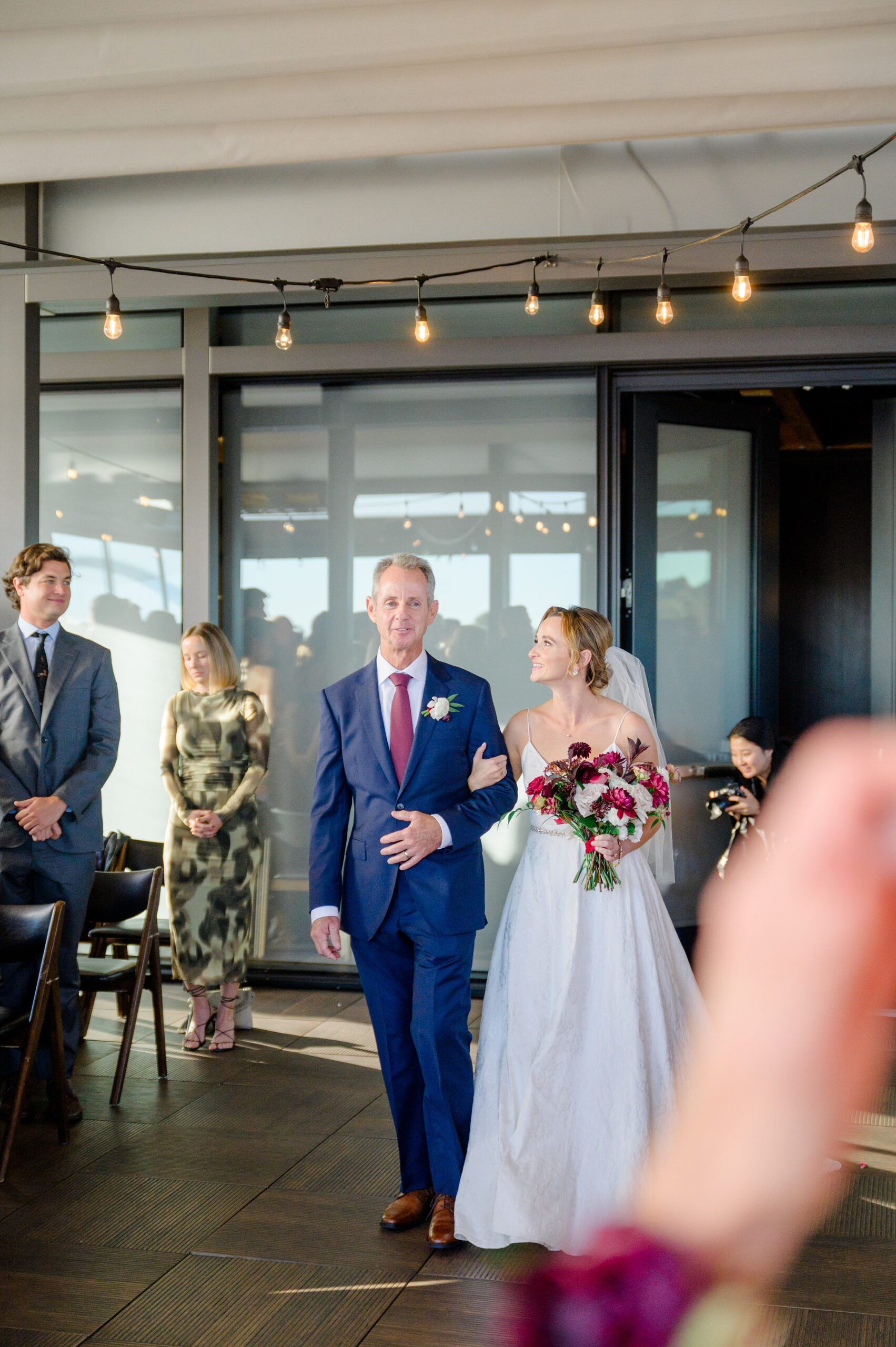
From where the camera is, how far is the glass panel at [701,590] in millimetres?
6484

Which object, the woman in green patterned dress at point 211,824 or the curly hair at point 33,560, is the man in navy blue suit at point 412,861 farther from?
the woman in green patterned dress at point 211,824

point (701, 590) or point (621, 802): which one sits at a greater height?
point (701, 590)

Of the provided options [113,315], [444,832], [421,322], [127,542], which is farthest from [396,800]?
[127,542]

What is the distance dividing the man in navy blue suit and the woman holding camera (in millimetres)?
2317

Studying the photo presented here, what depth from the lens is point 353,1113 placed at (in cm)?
466

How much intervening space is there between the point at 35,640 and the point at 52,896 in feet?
3.43

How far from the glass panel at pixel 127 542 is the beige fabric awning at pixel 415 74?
191cm

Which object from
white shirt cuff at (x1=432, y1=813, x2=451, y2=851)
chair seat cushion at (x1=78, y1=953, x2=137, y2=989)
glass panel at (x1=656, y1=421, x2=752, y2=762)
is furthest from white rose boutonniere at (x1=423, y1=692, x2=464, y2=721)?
glass panel at (x1=656, y1=421, x2=752, y2=762)

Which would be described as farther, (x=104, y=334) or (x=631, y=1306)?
(x=104, y=334)

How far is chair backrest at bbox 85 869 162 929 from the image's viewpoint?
16.1 feet

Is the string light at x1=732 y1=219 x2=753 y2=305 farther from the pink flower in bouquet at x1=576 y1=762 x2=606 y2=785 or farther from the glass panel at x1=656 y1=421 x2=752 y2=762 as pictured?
the pink flower in bouquet at x1=576 y1=762 x2=606 y2=785

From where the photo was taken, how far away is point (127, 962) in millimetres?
5250

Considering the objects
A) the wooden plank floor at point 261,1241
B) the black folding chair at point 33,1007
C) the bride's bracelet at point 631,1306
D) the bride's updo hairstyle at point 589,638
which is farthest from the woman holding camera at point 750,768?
the bride's bracelet at point 631,1306

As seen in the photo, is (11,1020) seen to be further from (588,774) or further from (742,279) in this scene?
(742,279)
